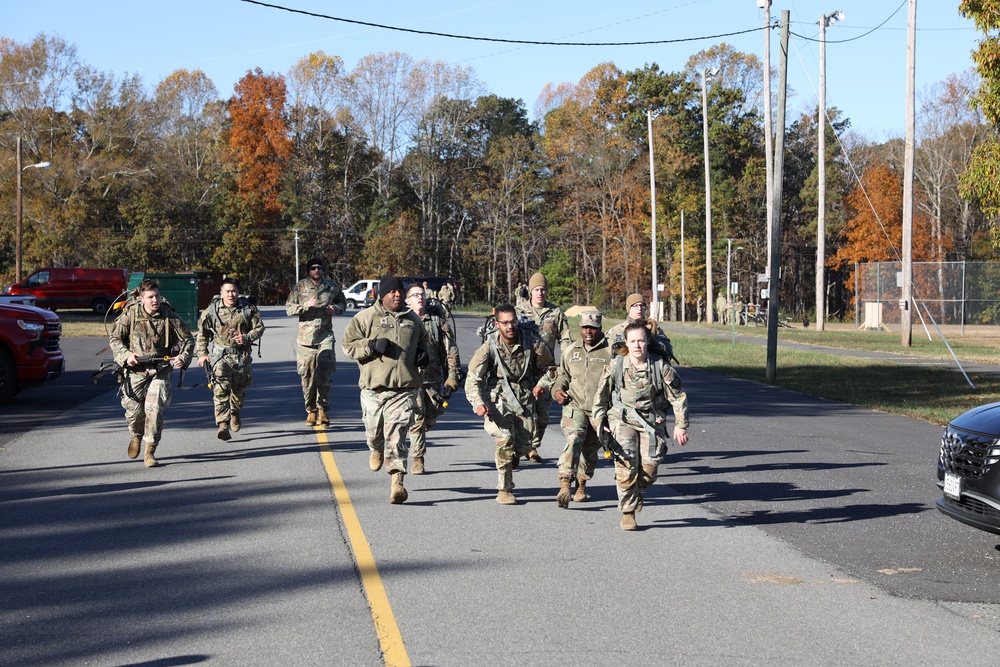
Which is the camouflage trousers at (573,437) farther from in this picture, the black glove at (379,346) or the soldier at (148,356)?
the soldier at (148,356)

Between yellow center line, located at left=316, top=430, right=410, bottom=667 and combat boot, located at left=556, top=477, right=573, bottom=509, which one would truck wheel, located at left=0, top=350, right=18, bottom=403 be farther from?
combat boot, located at left=556, top=477, right=573, bottom=509

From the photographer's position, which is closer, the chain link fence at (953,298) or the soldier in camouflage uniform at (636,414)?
the soldier in camouflage uniform at (636,414)

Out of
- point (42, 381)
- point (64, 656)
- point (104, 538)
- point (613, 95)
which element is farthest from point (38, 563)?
point (613, 95)

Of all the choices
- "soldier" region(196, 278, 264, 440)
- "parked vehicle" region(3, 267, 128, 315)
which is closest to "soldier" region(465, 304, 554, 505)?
"soldier" region(196, 278, 264, 440)

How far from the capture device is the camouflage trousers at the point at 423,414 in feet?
30.2

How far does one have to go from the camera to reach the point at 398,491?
862 cm

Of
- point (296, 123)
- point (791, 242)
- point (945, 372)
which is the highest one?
point (296, 123)

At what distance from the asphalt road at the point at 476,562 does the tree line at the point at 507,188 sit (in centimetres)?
6001

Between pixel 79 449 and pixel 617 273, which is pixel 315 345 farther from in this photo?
pixel 617 273

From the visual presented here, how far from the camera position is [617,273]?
250 feet

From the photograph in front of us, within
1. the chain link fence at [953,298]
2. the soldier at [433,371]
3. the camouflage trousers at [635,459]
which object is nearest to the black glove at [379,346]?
the soldier at [433,371]

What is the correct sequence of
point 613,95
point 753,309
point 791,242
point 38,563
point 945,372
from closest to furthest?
1. point 38,563
2. point 945,372
3. point 753,309
4. point 613,95
5. point 791,242

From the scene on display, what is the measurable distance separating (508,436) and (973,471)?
11.3 ft

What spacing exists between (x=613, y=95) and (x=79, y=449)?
6570 cm
